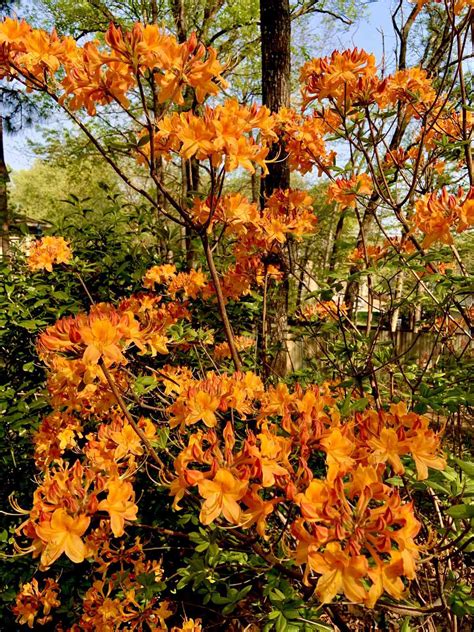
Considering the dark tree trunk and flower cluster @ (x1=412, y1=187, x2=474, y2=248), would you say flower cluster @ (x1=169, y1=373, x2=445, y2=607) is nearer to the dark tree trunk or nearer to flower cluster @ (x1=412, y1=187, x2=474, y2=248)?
flower cluster @ (x1=412, y1=187, x2=474, y2=248)

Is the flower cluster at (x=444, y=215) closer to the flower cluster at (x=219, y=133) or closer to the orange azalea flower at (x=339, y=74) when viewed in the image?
the flower cluster at (x=219, y=133)

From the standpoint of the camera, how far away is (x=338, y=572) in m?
0.70

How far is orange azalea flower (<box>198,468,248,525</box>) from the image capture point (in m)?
0.81

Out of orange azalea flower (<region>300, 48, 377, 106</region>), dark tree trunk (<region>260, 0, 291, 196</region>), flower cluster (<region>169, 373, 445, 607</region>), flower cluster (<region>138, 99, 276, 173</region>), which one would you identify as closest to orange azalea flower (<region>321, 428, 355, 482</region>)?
flower cluster (<region>169, 373, 445, 607</region>)

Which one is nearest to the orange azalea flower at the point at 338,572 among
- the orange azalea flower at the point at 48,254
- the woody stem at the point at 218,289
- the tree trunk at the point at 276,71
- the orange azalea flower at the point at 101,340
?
the orange azalea flower at the point at 101,340

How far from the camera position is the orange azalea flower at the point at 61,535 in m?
0.84

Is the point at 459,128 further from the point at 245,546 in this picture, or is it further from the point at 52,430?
the point at 52,430

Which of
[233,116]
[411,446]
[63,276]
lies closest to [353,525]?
[411,446]

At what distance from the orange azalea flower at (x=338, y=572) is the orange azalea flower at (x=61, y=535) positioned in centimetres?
45

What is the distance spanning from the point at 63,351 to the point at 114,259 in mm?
2129

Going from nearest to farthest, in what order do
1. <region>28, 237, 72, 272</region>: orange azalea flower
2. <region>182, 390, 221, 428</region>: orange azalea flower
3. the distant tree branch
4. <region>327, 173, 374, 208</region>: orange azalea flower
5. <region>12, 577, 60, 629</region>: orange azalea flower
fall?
<region>182, 390, 221, 428</region>: orange azalea flower → <region>12, 577, 60, 629</region>: orange azalea flower → <region>327, 173, 374, 208</region>: orange azalea flower → <region>28, 237, 72, 272</region>: orange azalea flower → the distant tree branch

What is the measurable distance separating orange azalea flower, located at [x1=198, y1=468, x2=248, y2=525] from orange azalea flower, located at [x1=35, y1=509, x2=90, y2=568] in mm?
255

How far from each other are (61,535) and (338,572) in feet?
1.73

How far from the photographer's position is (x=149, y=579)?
1.35 metres
